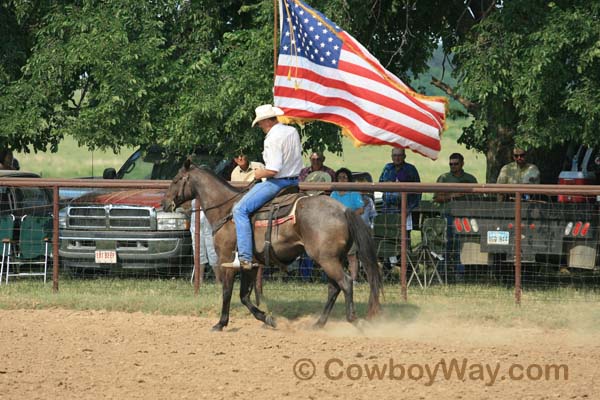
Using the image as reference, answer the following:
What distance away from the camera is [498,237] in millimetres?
14938

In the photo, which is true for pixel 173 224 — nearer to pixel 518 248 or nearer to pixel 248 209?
pixel 248 209

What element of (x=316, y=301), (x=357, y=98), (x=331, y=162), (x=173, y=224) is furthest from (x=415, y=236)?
(x=331, y=162)

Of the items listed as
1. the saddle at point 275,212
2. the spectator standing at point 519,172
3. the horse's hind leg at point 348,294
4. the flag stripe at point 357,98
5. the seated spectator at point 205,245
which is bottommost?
the horse's hind leg at point 348,294

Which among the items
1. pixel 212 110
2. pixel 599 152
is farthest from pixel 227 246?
pixel 599 152

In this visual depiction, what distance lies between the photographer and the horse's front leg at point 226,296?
1219cm

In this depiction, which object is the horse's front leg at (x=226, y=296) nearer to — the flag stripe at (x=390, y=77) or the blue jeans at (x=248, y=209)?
the blue jeans at (x=248, y=209)

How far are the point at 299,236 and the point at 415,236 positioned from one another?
3.81 metres

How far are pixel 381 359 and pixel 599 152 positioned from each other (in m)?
9.87

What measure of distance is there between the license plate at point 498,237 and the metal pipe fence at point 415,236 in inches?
0.6

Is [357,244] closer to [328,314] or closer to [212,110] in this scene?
[328,314]

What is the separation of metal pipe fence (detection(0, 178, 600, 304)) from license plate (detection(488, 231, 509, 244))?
0.01 meters

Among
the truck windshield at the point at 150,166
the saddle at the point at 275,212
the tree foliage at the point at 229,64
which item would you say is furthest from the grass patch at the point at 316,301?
the truck windshield at the point at 150,166

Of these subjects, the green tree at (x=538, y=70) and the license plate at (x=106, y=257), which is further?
the license plate at (x=106, y=257)

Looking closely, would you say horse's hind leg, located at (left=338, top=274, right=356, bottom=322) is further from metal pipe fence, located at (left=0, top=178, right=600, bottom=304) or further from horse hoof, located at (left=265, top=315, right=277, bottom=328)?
metal pipe fence, located at (left=0, top=178, right=600, bottom=304)
